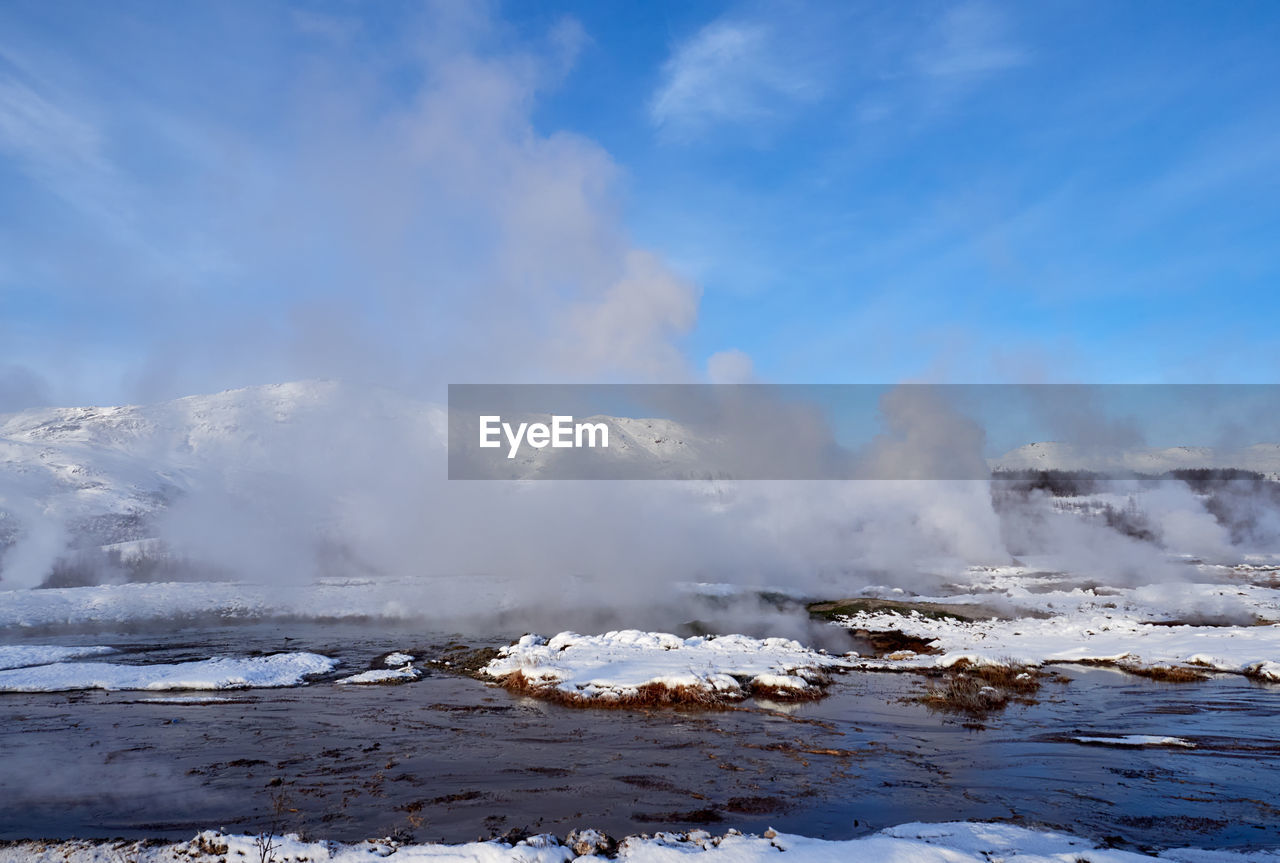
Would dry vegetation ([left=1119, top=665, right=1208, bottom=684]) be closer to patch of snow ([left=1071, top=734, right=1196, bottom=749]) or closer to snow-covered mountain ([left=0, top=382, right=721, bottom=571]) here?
patch of snow ([left=1071, top=734, right=1196, bottom=749])

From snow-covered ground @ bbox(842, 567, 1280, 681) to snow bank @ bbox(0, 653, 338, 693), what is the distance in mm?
22565

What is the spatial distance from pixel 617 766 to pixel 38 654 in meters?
28.7

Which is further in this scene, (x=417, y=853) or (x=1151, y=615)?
(x=1151, y=615)

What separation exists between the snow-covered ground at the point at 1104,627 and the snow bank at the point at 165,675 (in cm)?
2257

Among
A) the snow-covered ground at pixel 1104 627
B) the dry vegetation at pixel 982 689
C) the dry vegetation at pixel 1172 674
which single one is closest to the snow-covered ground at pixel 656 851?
the dry vegetation at pixel 982 689

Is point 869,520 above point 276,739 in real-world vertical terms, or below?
above

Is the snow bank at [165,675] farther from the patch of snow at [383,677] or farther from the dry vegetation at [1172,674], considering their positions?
the dry vegetation at [1172,674]

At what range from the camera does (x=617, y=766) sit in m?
14.3

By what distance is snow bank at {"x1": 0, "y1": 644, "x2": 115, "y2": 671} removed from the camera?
2662 centimetres

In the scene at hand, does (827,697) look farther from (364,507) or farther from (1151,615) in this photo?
(364,507)

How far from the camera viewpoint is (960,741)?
1655 centimetres

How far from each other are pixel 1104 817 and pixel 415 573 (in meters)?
64.4

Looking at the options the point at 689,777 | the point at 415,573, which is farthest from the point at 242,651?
the point at 415,573

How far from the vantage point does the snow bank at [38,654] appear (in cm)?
2662
